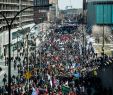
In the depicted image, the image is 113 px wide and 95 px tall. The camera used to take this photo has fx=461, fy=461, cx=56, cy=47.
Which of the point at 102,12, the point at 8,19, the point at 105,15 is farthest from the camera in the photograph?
the point at 105,15

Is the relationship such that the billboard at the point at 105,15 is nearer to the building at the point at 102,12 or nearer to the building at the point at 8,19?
the building at the point at 102,12

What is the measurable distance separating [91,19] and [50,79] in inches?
5718

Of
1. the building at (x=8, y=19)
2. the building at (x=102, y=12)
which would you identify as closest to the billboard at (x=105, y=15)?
the building at (x=102, y=12)

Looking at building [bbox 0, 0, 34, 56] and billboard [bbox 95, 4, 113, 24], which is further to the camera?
billboard [bbox 95, 4, 113, 24]

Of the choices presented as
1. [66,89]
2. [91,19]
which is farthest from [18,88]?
[91,19]

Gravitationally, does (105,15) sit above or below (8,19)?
below

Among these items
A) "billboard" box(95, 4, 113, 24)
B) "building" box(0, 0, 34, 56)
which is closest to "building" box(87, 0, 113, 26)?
"billboard" box(95, 4, 113, 24)

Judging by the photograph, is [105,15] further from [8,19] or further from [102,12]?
[8,19]

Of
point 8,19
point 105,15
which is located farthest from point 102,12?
point 8,19

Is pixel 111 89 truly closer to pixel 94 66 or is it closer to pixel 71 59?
pixel 94 66

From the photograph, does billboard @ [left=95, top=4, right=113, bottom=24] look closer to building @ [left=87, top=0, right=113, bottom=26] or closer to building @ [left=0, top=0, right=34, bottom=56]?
building @ [left=87, top=0, right=113, bottom=26]

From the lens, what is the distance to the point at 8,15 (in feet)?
271

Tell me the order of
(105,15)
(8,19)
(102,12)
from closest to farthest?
(8,19), (102,12), (105,15)

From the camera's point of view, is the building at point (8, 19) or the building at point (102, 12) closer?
the building at point (8, 19)
